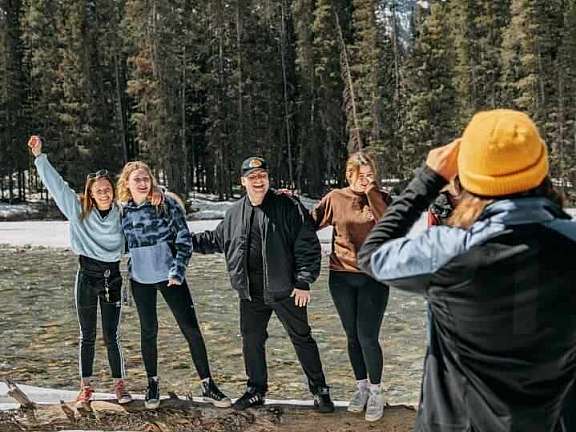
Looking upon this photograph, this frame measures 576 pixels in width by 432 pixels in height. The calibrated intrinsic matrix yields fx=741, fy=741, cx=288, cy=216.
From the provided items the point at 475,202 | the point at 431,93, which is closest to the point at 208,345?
the point at 475,202

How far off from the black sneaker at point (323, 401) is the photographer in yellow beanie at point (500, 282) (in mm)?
2848

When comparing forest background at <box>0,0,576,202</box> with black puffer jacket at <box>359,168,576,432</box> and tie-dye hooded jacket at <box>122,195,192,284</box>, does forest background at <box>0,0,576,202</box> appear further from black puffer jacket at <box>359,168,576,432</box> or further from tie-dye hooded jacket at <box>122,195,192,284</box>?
black puffer jacket at <box>359,168,576,432</box>

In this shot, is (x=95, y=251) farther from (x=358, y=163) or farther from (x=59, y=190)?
(x=358, y=163)

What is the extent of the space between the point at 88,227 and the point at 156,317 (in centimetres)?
76

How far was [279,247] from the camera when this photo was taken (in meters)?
4.61

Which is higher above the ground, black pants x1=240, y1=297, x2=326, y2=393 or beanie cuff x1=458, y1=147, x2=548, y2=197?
beanie cuff x1=458, y1=147, x2=548, y2=197

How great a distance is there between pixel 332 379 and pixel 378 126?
3282 centimetres

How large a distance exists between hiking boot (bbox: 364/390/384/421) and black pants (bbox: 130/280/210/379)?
112 cm

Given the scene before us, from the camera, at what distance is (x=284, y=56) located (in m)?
43.3

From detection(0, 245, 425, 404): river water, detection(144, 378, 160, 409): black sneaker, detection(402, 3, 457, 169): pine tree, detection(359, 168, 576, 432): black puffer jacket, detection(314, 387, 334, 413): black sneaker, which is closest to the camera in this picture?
detection(359, 168, 576, 432): black puffer jacket

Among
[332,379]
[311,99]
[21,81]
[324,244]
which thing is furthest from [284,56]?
[332,379]

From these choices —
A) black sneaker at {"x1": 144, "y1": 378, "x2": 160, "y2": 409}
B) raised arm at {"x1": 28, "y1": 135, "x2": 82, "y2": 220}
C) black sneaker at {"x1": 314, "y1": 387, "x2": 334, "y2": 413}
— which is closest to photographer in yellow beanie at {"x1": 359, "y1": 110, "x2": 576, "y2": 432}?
black sneaker at {"x1": 314, "y1": 387, "x2": 334, "y2": 413}

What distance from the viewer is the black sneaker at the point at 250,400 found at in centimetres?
477

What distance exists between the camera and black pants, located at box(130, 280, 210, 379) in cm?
487
